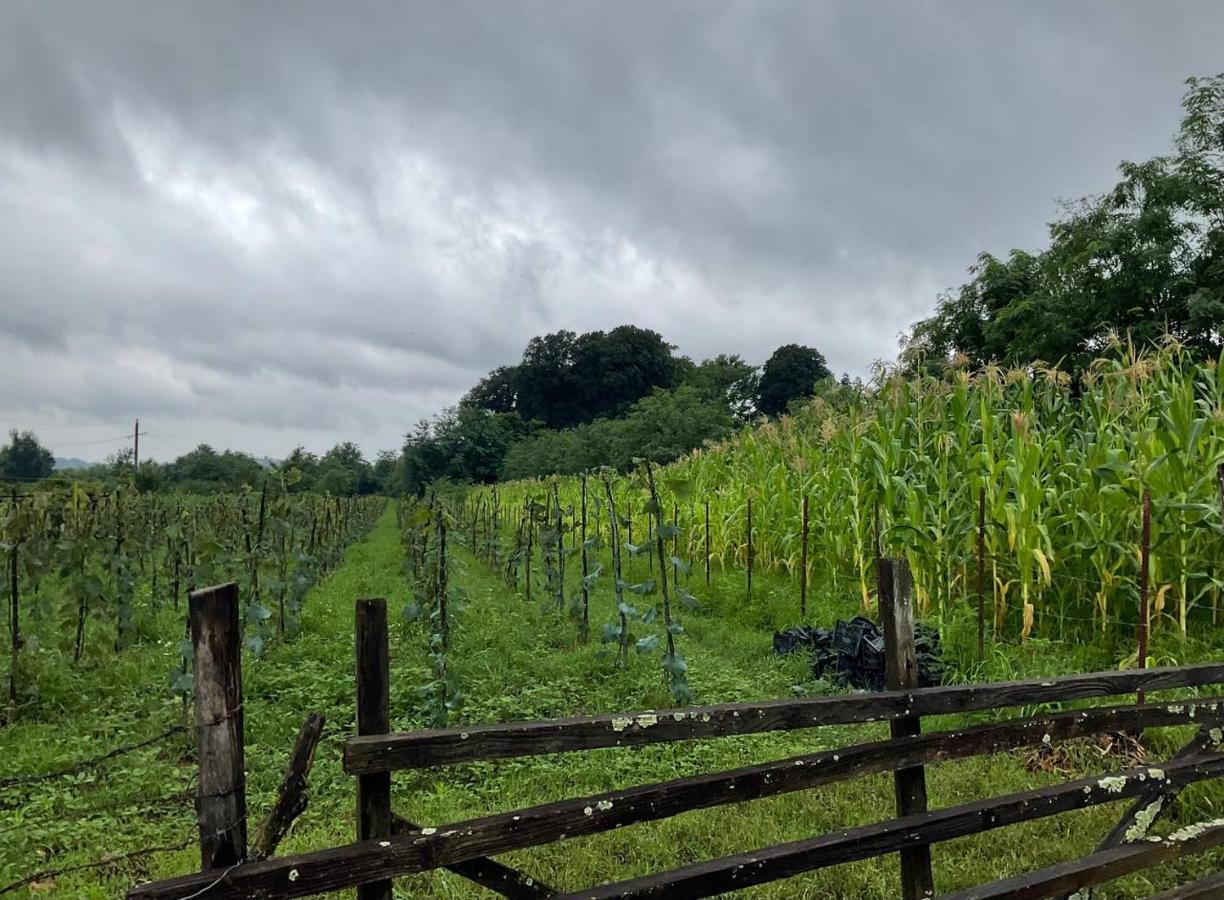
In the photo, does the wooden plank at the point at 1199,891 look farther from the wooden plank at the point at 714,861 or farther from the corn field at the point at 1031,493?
the corn field at the point at 1031,493

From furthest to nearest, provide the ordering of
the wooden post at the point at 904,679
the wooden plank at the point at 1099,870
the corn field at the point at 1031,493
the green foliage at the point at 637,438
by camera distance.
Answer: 1. the green foliage at the point at 637,438
2. the corn field at the point at 1031,493
3. the wooden post at the point at 904,679
4. the wooden plank at the point at 1099,870

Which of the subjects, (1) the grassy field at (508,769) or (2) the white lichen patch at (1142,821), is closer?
(2) the white lichen patch at (1142,821)

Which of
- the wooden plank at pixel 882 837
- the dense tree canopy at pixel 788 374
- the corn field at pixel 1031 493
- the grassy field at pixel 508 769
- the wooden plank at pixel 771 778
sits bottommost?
the grassy field at pixel 508 769

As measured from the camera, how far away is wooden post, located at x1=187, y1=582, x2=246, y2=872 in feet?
5.42

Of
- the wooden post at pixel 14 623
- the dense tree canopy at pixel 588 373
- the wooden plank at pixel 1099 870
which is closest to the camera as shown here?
the wooden plank at pixel 1099 870

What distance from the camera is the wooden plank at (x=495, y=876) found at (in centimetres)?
193

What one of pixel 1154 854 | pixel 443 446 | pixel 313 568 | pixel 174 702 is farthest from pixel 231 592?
pixel 443 446

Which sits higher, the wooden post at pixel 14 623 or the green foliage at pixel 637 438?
the green foliage at pixel 637 438

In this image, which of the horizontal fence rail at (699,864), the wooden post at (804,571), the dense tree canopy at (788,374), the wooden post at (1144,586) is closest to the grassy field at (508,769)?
the wooden post at (804,571)

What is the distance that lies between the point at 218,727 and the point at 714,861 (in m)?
1.34

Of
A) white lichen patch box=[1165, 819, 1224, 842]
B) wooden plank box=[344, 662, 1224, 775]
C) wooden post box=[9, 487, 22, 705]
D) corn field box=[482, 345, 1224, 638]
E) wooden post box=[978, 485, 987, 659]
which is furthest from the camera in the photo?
wooden post box=[9, 487, 22, 705]

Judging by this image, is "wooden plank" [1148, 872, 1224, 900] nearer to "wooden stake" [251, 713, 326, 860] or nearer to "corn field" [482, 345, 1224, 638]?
"corn field" [482, 345, 1224, 638]

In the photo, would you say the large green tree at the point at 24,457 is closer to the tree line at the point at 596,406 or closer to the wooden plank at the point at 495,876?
the tree line at the point at 596,406

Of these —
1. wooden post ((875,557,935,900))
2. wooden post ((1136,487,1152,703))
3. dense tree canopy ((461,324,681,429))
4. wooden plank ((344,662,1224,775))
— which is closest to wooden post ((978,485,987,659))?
wooden post ((1136,487,1152,703))
